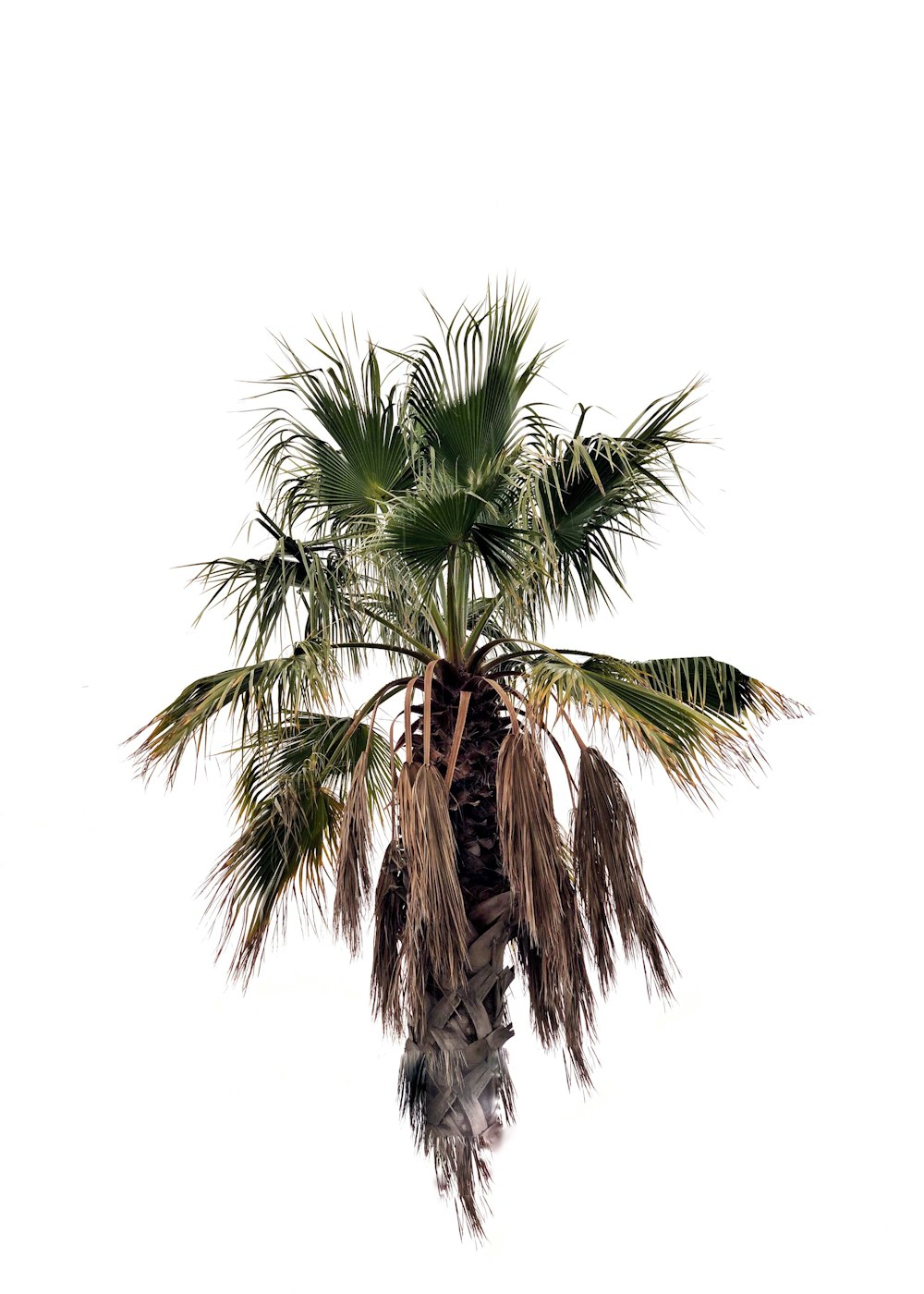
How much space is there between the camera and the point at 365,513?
4582 millimetres

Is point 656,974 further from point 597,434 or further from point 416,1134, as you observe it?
point 597,434

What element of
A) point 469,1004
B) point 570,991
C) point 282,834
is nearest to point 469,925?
point 469,1004

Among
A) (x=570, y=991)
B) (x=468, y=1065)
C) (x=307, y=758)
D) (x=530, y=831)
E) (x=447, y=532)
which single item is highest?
(x=447, y=532)

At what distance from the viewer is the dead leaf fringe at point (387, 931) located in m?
4.48

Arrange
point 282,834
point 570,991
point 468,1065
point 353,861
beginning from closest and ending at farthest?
point 353,861
point 570,991
point 468,1065
point 282,834

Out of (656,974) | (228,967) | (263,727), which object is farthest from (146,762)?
(656,974)

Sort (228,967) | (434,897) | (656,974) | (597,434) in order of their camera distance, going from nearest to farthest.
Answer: (434,897) < (656,974) < (597,434) < (228,967)

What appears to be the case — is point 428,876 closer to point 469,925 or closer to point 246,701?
point 469,925

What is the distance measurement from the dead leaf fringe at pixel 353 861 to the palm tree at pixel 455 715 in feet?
0.03

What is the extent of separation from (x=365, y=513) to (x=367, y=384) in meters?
0.65

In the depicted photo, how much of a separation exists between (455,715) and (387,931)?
36.6 inches

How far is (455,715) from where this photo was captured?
4.72 meters

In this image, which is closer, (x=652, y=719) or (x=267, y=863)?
(x=652, y=719)

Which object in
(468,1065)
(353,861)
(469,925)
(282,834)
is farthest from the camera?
(282,834)
